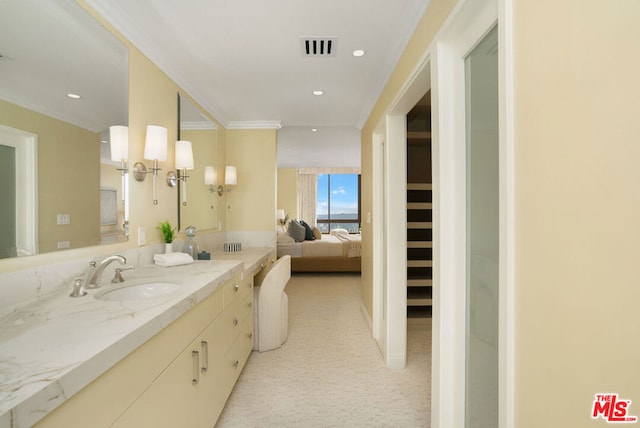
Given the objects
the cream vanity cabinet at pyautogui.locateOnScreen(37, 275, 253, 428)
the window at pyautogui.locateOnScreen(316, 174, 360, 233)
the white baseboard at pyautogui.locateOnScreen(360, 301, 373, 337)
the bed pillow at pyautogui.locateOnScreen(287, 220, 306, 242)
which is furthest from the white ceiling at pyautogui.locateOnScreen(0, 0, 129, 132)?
the window at pyautogui.locateOnScreen(316, 174, 360, 233)

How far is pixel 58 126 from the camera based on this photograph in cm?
143

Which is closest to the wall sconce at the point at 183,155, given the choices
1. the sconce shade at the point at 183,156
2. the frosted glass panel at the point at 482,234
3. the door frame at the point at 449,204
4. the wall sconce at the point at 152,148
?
the sconce shade at the point at 183,156

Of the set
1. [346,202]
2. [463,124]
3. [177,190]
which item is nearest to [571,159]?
[463,124]

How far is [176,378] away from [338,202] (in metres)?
9.68

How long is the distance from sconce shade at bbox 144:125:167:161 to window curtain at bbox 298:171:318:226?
27.0 feet

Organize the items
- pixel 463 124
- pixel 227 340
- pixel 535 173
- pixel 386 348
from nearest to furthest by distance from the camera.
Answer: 1. pixel 535 173
2. pixel 463 124
3. pixel 227 340
4. pixel 386 348

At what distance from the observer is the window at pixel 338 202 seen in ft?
35.1

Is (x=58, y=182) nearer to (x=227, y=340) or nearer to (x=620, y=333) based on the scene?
(x=227, y=340)

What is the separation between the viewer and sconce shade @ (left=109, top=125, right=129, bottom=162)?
1.78m

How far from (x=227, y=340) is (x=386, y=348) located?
1329 mm

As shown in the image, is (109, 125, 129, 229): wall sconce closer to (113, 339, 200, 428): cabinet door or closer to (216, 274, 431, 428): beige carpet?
(113, 339, 200, 428): cabinet door

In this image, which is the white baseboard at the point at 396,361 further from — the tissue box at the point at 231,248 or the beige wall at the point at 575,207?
the tissue box at the point at 231,248

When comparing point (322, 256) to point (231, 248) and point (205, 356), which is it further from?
point (205, 356)

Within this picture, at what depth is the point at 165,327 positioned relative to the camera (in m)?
1.16
